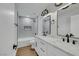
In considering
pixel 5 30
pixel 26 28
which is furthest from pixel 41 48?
pixel 26 28

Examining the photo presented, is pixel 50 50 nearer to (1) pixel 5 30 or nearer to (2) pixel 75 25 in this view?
(2) pixel 75 25

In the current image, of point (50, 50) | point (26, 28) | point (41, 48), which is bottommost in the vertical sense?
point (41, 48)

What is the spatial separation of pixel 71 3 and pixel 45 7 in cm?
196

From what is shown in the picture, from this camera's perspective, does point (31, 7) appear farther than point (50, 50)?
Yes

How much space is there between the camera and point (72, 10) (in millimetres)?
1969

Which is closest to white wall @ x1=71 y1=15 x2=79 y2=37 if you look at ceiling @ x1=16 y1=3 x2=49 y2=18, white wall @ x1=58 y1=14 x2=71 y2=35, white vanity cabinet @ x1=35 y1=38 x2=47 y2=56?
white wall @ x1=58 y1=14 x2=71 y2=35

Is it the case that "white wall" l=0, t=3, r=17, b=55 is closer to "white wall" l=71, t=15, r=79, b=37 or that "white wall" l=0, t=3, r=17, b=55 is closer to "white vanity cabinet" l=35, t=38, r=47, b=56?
"white vanity cabinet" l=35, t=38, r=47, b=56

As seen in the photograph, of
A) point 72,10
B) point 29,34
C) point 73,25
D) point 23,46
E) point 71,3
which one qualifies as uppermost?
point 71,3

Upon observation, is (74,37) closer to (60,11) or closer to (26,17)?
(60,11)

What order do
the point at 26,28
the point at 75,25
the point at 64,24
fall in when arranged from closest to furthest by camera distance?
the point at 75,25, the point at 64,24, the point at 26,28

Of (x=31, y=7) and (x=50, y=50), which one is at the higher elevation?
(x=31, y=7)

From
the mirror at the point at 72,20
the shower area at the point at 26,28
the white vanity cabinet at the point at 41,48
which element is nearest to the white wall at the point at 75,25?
the mirror at the point at 72,20

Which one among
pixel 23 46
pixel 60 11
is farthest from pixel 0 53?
pixel 23 46

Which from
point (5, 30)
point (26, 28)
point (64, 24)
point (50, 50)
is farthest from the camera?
point (26, 28)
